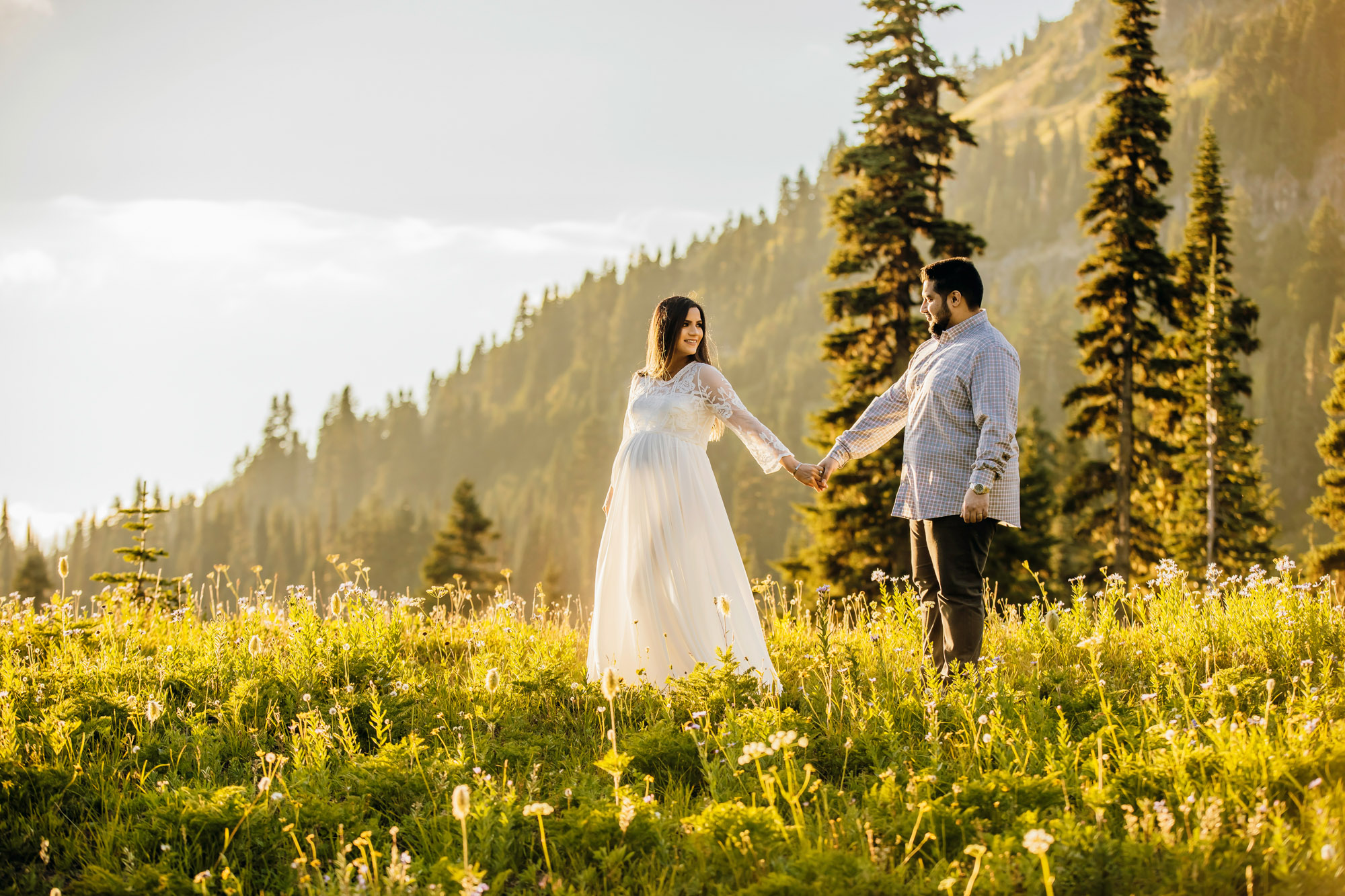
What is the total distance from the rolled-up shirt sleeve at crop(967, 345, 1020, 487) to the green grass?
1107mm

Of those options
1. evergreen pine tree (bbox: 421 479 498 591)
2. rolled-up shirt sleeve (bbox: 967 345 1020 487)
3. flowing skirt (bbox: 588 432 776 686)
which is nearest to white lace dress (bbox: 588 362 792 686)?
flowing skirt (bbox: 588 432 776 686)

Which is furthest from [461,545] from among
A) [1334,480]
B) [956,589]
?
[956,589]

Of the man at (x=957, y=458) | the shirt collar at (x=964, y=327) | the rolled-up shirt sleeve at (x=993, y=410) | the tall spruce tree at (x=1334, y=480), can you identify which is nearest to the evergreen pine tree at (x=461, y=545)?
the tall spruce tree at (x=1334, y=480)

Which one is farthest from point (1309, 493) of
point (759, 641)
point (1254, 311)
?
point (759, 641)

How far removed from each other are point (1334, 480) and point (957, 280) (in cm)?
3124

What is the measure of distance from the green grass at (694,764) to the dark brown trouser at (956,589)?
27 cm

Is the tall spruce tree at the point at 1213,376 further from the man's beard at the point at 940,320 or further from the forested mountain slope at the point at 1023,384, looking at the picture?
the forested mountain slope at the point at 1023,384

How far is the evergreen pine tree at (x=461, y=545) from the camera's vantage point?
161 feet

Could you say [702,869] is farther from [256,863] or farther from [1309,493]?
[1309,493]

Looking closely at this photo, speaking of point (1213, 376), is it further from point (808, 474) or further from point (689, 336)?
point (689, 336)

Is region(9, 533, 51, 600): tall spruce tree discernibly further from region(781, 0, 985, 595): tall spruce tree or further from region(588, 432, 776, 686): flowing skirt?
region(588, 432, 776, 686): flowing skirt

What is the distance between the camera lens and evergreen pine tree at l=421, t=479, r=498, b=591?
161ft

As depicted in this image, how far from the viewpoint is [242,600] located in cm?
698

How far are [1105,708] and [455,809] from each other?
9.99 feet
